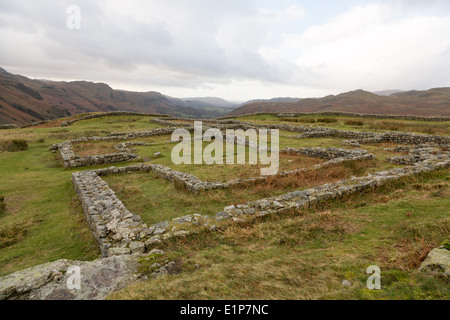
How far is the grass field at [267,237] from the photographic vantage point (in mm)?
3775

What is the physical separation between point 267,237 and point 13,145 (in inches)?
939

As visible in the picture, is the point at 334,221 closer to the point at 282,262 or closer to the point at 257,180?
the point at 282,262

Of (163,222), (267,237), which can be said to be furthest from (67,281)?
(267,237)

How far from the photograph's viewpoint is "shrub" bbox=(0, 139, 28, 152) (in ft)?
61.7

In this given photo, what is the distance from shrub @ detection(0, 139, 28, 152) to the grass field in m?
8.42

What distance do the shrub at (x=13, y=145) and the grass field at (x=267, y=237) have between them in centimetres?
842

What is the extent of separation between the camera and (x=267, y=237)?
620 centimetres

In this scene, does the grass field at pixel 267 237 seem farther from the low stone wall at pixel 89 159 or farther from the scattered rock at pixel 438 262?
the low stone wall at pixel 89 159

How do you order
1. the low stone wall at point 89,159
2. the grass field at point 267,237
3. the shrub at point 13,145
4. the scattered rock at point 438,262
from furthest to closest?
the shrub at point 13,145 < the low stone wall at point 89,159 < the grass field at point 267,237 < the scattered rock at point 438,262

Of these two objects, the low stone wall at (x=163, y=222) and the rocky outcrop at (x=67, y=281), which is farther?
the low stone wall at (x=163, y=222)

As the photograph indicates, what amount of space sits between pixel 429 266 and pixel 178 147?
1842cm

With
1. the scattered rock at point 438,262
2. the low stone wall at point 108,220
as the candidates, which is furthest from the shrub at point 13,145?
the scattered rock at point 438,262

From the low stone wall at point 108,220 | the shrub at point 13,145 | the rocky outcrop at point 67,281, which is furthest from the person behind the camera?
the shrub at point 13,145

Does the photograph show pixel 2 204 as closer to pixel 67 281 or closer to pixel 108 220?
pixel 108 220
